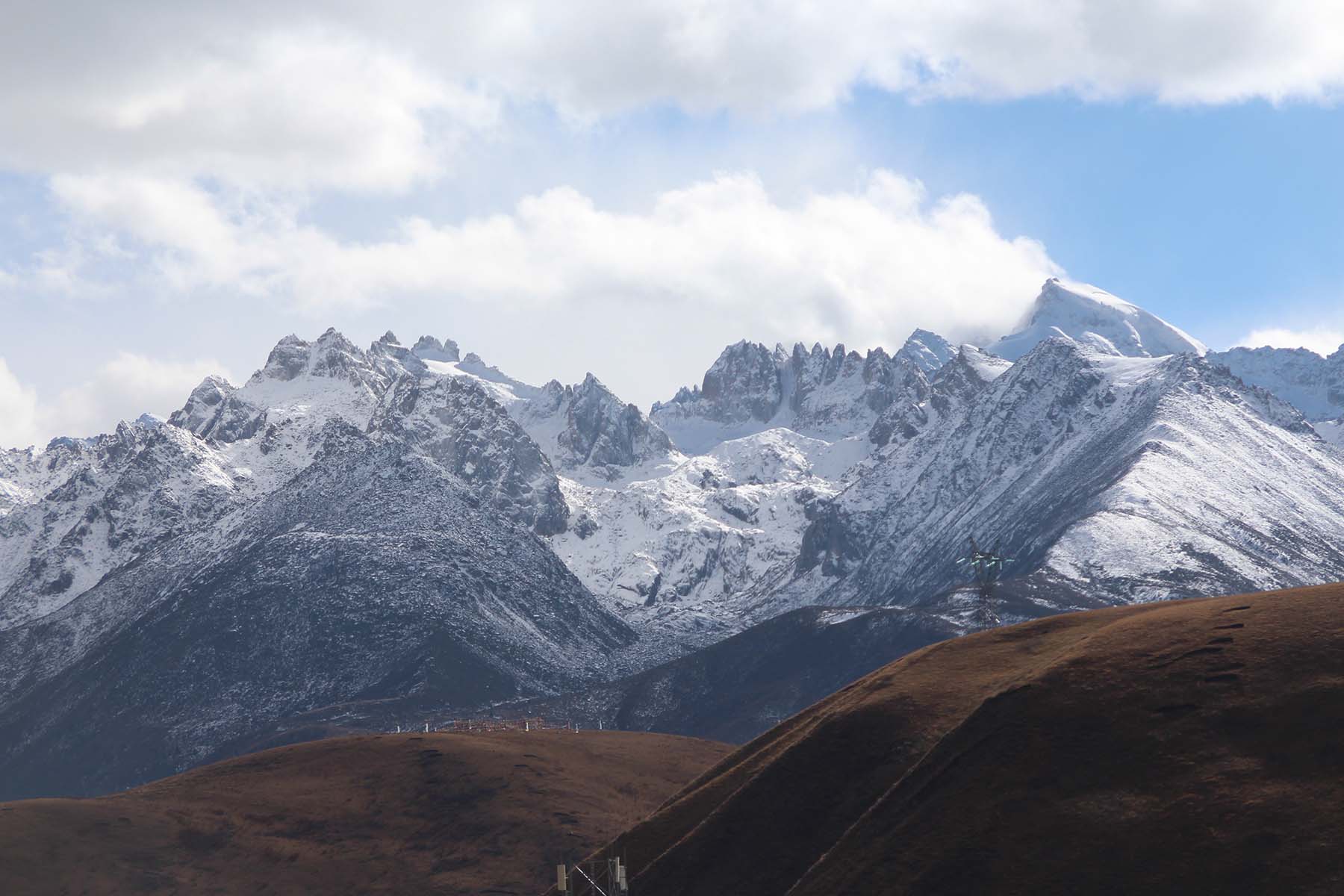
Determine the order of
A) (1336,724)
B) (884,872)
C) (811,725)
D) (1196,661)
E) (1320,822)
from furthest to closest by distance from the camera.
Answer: (811,725) < (1196,661) < (884,872) < (1336,724) < (1320,822)

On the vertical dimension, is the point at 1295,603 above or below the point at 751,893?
above

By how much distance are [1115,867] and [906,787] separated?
90.2ft

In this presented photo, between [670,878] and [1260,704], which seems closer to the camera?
[1260,704]

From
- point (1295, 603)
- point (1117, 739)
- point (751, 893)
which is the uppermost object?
point (1295, 603)

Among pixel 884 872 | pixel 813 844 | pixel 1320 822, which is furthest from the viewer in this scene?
pixel 813 844

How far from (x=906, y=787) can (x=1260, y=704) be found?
→ 2942cm

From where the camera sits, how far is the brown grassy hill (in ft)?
369

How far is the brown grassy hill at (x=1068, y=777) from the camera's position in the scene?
11244cm

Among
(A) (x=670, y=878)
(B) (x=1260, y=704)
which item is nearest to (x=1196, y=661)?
(B) (x=1260, y=704)

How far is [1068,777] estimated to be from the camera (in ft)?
420

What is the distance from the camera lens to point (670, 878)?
498ft

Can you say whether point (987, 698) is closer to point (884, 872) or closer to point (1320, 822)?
point (884, 872)

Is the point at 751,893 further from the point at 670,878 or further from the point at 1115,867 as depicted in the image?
the point at 1115,867

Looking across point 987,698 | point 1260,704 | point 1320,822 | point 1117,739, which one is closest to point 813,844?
point 987,698
